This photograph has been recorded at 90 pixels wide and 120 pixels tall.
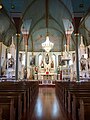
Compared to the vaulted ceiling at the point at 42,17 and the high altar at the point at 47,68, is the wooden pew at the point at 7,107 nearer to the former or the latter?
the vaulted ceiling at the point at 42,17

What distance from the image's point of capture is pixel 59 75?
26938mm

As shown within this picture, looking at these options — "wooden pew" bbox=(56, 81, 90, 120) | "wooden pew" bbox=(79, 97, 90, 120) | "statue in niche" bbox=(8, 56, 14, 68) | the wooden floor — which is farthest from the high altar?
"wooden pew" bbox=(79, 97, 90, 120)

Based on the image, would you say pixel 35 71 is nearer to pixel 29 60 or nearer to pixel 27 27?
pixel 29 60

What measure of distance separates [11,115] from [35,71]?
25634mm

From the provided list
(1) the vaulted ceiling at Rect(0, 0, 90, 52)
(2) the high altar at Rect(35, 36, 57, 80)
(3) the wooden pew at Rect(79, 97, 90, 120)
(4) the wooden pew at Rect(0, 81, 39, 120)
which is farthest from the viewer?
(2) the high altar at Rect(35, 36, 57, 80)

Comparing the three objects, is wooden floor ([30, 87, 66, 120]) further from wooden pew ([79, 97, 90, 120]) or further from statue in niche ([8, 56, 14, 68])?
statue in niche ([8, 56, 14, 68])

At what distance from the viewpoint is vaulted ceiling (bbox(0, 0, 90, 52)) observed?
15477 mm

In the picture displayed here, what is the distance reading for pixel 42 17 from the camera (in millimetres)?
23797

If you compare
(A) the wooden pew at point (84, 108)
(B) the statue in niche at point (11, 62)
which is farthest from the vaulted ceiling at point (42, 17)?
(A) the wooden pew at point (84, 108)

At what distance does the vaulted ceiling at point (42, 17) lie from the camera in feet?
50.8

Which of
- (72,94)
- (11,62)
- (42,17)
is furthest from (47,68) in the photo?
(72,94)

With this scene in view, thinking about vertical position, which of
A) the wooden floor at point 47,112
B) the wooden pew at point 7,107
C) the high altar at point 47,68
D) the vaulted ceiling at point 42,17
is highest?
the vaulted ceiling at point 42,17

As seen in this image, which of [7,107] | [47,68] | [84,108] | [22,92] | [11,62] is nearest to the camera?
[84,108]

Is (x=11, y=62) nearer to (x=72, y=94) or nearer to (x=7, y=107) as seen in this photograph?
(x=72, y=94)
